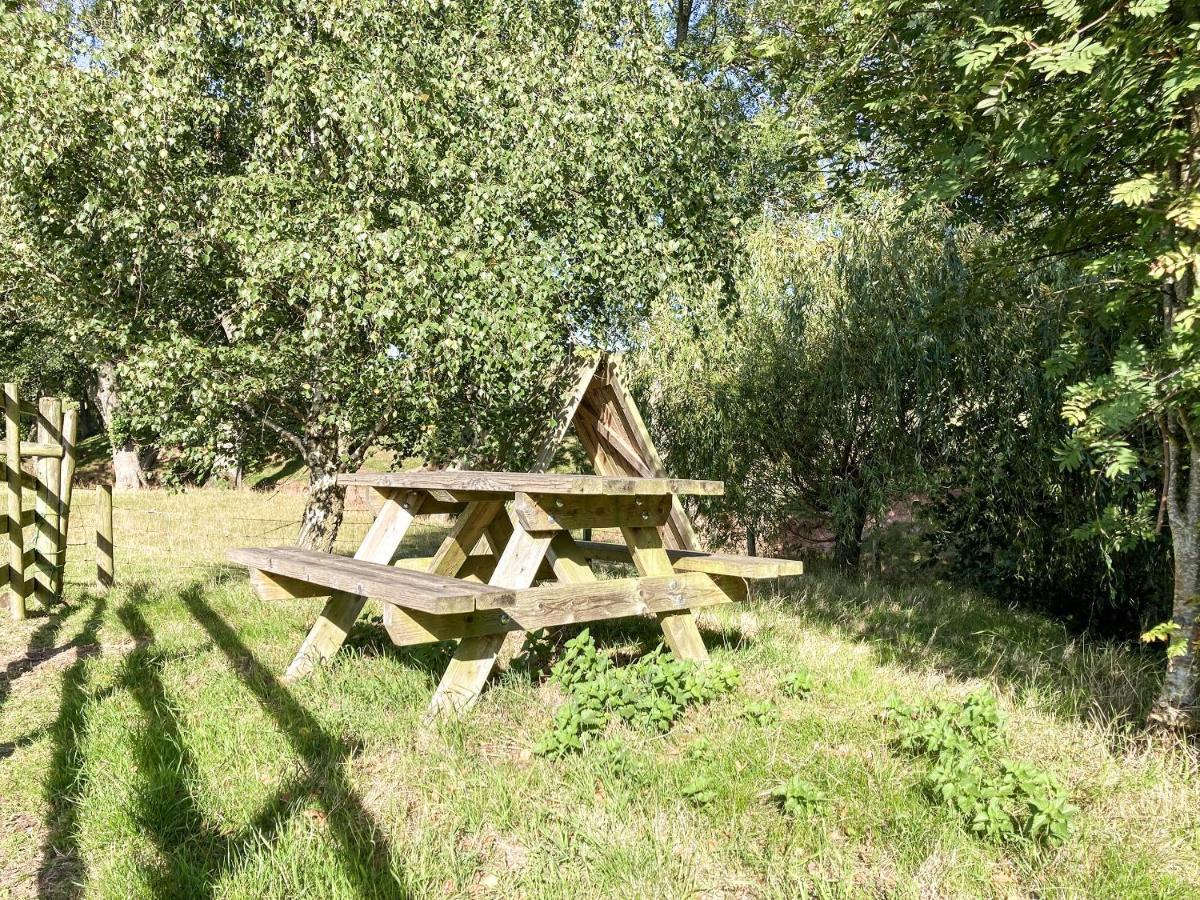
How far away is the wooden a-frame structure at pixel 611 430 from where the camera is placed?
6375mm

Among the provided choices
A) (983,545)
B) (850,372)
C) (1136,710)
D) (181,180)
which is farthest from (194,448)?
(983,545)

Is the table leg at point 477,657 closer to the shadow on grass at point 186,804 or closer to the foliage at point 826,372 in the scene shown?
the shadow on grass at point 186,804

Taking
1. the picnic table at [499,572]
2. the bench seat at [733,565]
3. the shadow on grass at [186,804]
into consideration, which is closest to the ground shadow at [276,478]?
the picnic table at [499,572]

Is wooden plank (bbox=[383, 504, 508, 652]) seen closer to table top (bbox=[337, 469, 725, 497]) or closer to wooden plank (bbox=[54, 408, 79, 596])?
table top (bbox=[337, 469, 725, 497])

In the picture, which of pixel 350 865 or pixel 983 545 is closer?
pixel 350 865

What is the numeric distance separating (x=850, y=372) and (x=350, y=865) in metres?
7.59

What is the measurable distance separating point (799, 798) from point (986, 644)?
380 centimetres

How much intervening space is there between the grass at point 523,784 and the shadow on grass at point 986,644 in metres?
0.04

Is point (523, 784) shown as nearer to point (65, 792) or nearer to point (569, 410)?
point (65, 792)

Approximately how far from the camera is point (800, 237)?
33.2 ft

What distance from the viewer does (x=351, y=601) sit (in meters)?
4.99

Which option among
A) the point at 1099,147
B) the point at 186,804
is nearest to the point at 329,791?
the point at 186,804

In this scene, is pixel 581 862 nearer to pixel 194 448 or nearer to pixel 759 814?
pixel 759 814

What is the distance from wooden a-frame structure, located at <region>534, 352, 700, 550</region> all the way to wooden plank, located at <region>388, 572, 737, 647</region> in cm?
152
